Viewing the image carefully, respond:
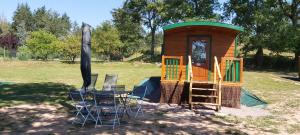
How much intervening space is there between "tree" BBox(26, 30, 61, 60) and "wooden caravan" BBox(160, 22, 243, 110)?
3168cm

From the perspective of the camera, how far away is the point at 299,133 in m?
8.58

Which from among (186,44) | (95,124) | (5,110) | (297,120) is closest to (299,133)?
(297,120)

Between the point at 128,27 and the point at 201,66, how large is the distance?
140ft

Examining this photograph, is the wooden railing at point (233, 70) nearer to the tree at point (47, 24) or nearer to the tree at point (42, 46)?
the tree at point (42, 46)

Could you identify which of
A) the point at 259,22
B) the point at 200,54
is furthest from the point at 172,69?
the point at 259,22

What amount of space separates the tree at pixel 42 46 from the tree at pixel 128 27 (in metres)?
10.6

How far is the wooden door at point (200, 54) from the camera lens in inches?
540

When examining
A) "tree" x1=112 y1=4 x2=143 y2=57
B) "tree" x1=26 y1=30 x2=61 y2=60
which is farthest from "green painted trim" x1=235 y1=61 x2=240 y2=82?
"tree" x1=112 y1=4 x2=143 y2=57

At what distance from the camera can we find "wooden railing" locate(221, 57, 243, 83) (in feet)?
39.2

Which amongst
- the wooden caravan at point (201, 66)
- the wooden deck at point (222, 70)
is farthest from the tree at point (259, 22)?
the wooden deck at point (222, 70)

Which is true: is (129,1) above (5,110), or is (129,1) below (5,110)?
above

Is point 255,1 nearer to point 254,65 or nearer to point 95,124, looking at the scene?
point 254,65

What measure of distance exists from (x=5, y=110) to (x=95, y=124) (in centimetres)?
280

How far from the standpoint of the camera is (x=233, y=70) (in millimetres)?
12312
